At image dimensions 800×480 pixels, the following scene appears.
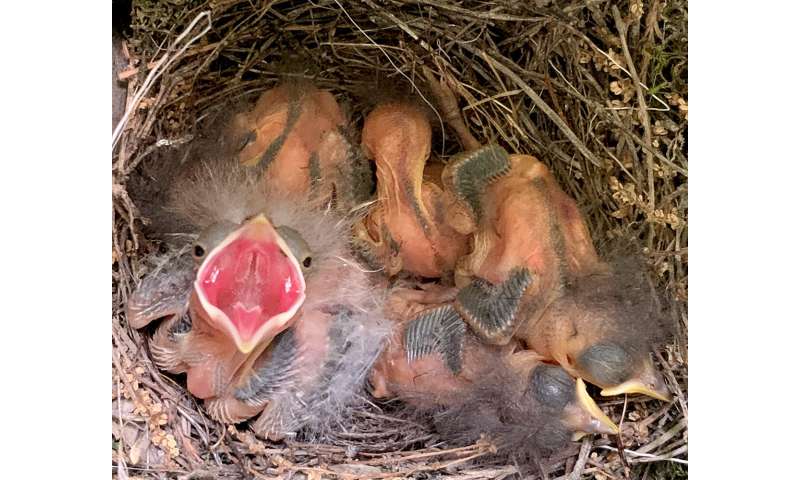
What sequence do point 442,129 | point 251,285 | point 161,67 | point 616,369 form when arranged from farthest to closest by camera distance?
point 442,129, point 161,67, point 616,369, point 251,285

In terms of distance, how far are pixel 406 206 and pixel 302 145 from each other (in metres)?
0.20

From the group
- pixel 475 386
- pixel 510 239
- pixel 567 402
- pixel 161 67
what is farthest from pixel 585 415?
pixel 161 67

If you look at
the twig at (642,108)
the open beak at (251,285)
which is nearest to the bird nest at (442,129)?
the twig at (642,108)

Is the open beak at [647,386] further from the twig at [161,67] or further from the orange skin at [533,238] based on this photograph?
the twig at [161,67]

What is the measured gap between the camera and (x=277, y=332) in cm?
114

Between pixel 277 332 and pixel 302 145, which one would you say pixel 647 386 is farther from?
pixel 302 145

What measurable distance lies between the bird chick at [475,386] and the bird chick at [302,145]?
0.23 meters

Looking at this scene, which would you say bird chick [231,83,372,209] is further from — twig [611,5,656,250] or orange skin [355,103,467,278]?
twig [611,5,656,250]

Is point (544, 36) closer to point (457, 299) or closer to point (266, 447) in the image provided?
point (457, 299)

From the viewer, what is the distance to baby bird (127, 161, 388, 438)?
1.20 m

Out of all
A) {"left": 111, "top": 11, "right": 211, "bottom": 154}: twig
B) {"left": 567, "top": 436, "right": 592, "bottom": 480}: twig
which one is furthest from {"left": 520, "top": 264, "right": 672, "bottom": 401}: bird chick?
{"left": 111, "top": 11, "right": 211, "bottom": 154}: twig

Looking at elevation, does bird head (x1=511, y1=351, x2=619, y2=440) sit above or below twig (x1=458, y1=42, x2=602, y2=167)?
below

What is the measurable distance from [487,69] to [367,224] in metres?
0.34

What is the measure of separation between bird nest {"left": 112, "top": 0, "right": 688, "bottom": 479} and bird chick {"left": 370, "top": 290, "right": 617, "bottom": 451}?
49 mm
